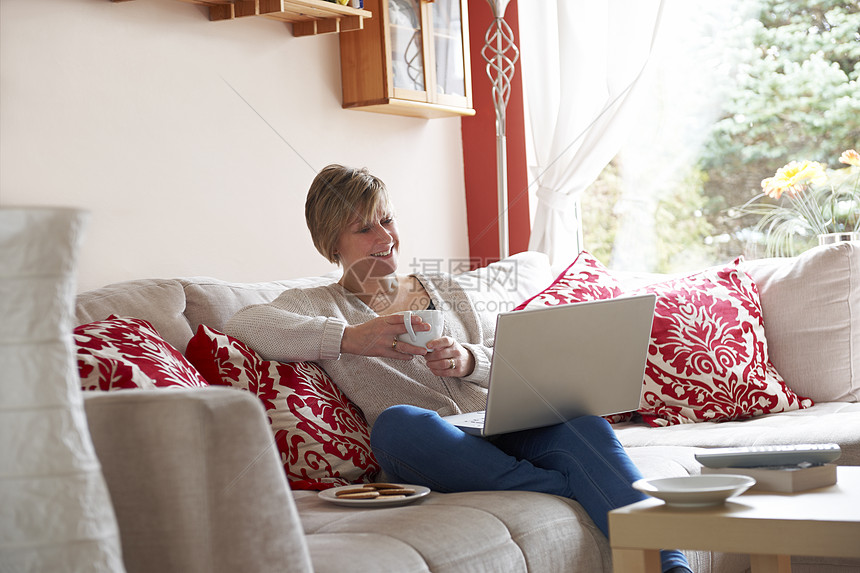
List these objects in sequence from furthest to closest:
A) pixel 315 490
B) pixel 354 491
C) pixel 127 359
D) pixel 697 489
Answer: pixel 315 490
pixel 354 491
pixel 127 359
pixel 697 489

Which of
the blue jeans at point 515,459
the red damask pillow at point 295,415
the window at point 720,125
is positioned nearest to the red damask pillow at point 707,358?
the blue jeans at point 515,459

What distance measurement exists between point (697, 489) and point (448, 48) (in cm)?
248

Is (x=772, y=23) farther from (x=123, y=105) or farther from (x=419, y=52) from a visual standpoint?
(x=123, y=105)

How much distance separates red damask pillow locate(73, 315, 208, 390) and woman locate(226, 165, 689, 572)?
0.28 metres

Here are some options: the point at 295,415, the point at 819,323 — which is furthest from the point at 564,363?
the point at 819,323

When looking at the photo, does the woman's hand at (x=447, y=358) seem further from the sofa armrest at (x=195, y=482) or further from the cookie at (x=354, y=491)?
the sofa armrest at (x=195, y=482)

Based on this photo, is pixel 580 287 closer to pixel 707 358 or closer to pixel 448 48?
pixel 707 358

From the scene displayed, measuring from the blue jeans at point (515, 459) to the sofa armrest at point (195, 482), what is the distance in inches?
25.4

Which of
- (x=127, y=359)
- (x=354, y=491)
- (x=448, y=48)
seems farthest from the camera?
(x=448, y=48)

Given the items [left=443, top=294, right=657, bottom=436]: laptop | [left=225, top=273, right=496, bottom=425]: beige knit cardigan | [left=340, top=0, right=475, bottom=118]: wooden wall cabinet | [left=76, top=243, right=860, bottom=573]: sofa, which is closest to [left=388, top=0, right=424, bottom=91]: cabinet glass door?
[left=340, top=0, right=475, bottom=118]: wooden wall cabinet

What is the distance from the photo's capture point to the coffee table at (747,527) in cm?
124

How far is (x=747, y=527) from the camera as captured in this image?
1.27m

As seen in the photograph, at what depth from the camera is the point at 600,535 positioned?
1.74 meters

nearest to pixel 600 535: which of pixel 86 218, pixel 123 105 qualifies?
pixel 86 218
